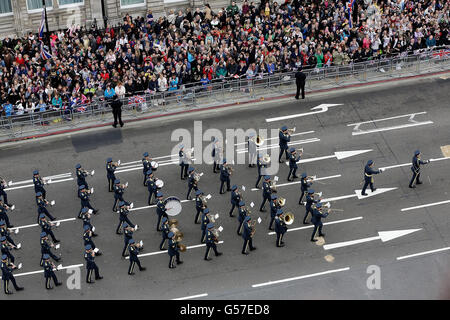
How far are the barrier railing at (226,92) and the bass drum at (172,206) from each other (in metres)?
8.46

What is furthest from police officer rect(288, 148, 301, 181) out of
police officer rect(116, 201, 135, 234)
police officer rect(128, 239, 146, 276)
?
police officer rect(128, 239, 146, 276)

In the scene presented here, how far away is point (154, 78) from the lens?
4088 centimetres

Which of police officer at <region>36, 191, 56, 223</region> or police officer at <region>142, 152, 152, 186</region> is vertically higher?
police officer at <region>142, 152, 152, 186</region>

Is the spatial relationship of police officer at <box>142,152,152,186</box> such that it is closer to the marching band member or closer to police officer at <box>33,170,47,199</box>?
the marching band member

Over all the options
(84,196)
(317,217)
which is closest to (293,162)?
(317,217)

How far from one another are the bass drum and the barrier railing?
8.46 m

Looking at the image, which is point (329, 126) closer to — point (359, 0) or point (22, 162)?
point (359, 0)

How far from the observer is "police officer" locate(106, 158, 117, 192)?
115ft

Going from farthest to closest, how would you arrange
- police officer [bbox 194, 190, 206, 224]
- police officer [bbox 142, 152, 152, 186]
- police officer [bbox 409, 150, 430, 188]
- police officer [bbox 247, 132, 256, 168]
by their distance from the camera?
police officer [bbox 247, 132, 256, 168] → police officer [bbox 142, 152, 152, 186] → police officer [bbox 409, 150, 430, 188] → police officer [bbox 194, 190, 206, 224]

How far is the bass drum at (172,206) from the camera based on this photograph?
33553mm

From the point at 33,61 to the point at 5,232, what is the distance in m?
12.8

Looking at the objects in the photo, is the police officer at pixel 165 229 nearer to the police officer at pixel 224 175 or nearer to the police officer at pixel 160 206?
the police officer at pixel 160 206

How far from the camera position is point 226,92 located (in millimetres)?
41750
